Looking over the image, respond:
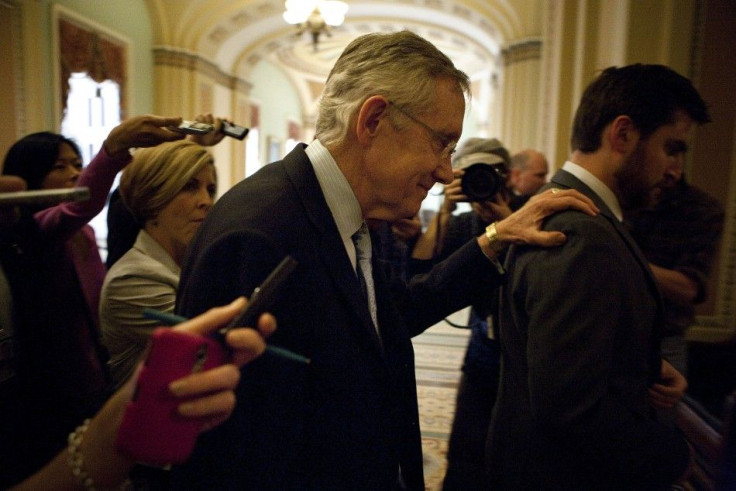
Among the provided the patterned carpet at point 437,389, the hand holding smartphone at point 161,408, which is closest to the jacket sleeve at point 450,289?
the hand holding smartphone at point 161,408

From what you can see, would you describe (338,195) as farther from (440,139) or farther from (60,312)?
(60,312)

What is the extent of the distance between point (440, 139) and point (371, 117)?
165 millimetres

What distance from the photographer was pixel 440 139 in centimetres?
113

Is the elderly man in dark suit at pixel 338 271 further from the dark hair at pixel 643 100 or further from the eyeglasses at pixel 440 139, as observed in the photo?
the dark hair at pixel 643 100

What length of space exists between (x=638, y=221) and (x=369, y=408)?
1.77 meters

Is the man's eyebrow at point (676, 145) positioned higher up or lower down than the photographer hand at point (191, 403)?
higher up

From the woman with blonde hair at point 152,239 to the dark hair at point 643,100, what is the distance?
1211mm

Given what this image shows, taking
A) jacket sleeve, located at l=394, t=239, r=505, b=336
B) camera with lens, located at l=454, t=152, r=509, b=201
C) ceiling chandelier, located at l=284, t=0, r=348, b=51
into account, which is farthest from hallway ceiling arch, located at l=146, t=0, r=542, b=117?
jacket sleeve, located at l=394, t=239, r=505, b=336

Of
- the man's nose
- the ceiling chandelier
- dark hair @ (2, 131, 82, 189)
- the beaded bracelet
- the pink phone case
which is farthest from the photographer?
the ceiling chandelier

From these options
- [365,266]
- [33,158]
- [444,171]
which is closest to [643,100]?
[444,171]

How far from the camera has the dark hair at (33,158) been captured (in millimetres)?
2158

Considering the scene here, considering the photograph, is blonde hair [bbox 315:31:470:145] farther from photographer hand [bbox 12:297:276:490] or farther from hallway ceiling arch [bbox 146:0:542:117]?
hallway ceiling arch [bbox 146:0:542:117]

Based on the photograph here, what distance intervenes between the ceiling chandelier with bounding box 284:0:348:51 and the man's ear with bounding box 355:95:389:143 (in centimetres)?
797

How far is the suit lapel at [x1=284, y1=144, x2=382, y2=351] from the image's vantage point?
93 cm
